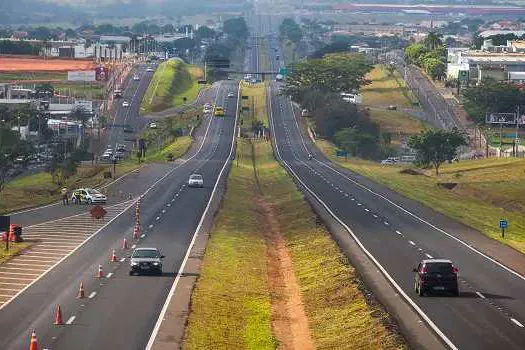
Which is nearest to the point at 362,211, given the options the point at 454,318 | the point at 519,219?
the point at 519,219

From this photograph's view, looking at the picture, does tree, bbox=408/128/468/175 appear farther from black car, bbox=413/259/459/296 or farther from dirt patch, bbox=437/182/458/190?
black car, bbox=413/259/459/296

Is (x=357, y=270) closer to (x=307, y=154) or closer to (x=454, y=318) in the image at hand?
(x=454, y=318)

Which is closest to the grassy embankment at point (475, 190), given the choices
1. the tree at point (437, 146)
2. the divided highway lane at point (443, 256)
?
the tree at point (437, 146)

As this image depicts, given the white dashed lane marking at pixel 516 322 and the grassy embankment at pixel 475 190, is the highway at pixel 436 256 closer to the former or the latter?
the white dashed lane marking at pixel 516 322

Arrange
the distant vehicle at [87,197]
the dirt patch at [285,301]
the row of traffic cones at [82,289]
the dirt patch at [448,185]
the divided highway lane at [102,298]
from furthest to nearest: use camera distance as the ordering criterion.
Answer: the dirt patch at [448,185] → the distant vehicle at [87,197] → the dirt patch at [285,301] → the divided highway lane at [102,298] → the row of traffic cones at [82,289]

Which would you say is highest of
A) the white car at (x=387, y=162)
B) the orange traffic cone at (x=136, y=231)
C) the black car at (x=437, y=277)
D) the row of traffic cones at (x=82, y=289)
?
the black car at (x=437, y=277)

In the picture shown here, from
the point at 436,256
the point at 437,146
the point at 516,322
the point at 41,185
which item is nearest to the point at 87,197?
the point at 41,185
